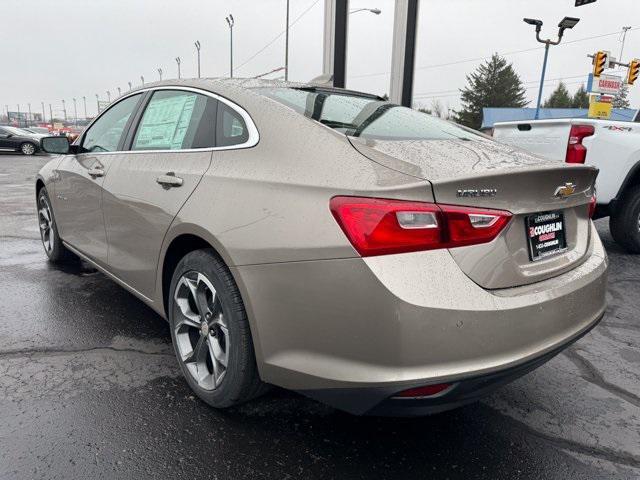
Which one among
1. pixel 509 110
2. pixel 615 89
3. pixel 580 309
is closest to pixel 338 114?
pixel 580 309

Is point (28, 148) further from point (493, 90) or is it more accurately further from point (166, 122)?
point (493, 90)

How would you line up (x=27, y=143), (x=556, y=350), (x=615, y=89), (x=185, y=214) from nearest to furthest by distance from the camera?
(x=556, y=350) → (x=185, y=214) → (x=615, y=89) → (x=27, y=143)

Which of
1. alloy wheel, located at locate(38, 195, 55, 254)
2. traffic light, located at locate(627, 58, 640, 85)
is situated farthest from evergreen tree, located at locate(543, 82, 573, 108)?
alloy wheel, located at locate(38, 195, 55, 254)

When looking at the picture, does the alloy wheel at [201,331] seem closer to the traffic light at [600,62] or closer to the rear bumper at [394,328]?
the rear bumper at [394,328]

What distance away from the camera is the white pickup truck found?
532 cm

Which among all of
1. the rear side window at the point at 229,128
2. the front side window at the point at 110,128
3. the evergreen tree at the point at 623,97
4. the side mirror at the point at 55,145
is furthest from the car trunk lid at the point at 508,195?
the evergreen tree at the point at 623,97

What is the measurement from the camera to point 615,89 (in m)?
21.2

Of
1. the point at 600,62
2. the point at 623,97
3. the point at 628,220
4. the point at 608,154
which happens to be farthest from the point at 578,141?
the point at 623,97

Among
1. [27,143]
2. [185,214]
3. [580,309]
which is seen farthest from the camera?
[27,143]

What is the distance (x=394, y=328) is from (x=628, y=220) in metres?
5.02

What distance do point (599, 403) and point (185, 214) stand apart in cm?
231

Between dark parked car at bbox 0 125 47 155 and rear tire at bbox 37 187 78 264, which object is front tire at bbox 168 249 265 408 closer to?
rear tire at bbox 37 187 78 264

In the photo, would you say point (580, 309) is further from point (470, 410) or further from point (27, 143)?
point (27, 143)

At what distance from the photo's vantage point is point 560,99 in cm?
8038
